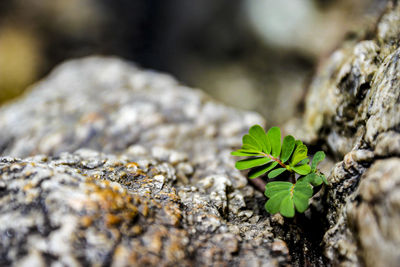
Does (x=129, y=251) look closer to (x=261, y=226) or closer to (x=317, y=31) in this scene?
(x=261, y=226)

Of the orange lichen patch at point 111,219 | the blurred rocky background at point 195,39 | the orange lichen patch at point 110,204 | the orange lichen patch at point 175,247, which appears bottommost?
the orange lichen patch at point 175,247

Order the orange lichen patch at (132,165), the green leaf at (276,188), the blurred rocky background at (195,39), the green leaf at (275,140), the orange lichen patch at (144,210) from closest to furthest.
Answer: the orange lichen patch at (144,210)
the green leaf at (276,188)
the green leaf at (275,140)
the orange lichen patch at (132,165)
the blurred rocky background at (195,39)

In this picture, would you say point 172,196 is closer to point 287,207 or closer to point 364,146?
point 287,207

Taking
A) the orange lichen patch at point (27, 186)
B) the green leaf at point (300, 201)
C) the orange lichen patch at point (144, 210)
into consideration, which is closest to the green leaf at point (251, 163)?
the green leaf at point (300, 201)

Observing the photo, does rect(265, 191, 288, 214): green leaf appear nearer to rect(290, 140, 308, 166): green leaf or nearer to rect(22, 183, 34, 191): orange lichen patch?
rect(290, 140, 308, 166): green leaf

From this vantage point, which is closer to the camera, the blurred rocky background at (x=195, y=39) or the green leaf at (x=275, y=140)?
the green leaf at (x=275, y=140)

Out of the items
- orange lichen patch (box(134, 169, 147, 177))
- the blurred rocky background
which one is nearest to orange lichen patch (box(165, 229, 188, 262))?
orange lichen patch (box(134, 169, 147, 177))

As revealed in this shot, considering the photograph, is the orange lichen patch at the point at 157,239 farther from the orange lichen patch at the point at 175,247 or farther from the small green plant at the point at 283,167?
the small green plant at the point at 283,167
